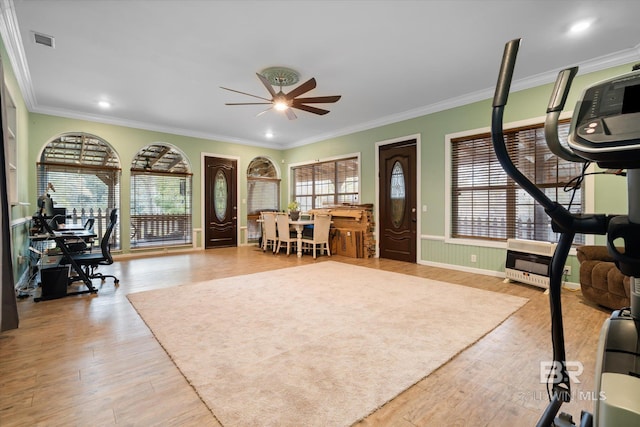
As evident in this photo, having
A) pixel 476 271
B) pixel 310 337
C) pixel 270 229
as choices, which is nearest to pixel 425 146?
pixel 476 271

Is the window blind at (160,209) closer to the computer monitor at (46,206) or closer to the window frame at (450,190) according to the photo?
the computer monitor at (46,206)

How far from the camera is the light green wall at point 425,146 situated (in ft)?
12.4

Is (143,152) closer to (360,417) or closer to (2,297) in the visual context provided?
(2,297)

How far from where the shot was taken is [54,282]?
131 inches

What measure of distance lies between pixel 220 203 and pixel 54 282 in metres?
4.21

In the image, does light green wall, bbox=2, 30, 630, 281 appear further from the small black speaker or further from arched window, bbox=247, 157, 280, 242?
the small black speaker

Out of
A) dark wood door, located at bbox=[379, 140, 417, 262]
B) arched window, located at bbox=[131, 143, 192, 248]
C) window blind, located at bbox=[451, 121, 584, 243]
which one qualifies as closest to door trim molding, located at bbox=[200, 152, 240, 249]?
arched window, located at bbox=[131, 143, 192, 248]

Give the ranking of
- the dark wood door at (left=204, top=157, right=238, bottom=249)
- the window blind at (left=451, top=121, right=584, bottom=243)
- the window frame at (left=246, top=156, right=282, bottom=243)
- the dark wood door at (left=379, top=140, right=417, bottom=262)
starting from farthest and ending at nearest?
the window frame at (left=246, top=156, right=282, bottom=243) < the dark wood door at (left=204, top=157, right=238, bottom=249) < the dark wood door at (left=379, top=140, right=417, bottom=262) < the window blind at (left=451, top=121, right=584, bottom=243)

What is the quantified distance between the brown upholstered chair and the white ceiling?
7.30 ft

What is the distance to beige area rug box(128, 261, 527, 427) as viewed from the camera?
1.59 m

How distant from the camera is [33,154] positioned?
507cm

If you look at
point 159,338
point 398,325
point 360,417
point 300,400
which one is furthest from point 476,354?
point 159,338

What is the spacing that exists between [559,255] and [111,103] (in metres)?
6.16

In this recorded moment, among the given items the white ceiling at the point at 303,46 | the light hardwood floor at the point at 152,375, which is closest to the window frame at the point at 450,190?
the white ceiling at the point at 303,46
